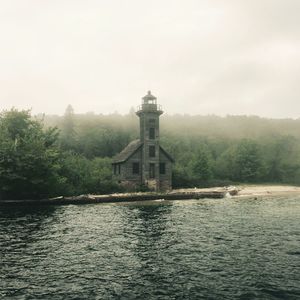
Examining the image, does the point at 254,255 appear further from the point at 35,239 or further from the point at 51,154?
the point at 51,154

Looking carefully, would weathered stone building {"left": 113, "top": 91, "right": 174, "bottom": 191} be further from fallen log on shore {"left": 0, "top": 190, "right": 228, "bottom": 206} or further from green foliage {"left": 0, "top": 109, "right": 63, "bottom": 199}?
green foliage {"left": 0, "top": 109, "right": 63, "bottom": 199}

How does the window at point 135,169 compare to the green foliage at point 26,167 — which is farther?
the window at point 135,169

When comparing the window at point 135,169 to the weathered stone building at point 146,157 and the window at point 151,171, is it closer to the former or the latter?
the weathered stone building at point 146,157

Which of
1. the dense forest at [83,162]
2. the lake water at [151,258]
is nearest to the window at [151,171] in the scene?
the dense forest at [83,162]

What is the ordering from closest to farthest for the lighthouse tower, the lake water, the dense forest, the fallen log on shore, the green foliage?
the lake water, the green foliage, the fallen log on shore, the dense forest, the lighthouse tower

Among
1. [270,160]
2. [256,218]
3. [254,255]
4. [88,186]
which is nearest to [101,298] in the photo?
[254,255]

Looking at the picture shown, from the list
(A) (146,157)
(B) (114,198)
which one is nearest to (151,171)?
(A) (146,157)

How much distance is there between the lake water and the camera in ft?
46.4

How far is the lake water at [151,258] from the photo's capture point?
1415 centimetres

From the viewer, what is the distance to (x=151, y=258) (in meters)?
19.1

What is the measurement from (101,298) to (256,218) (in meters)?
22.6

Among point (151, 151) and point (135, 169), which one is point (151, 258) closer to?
point (135, 169)

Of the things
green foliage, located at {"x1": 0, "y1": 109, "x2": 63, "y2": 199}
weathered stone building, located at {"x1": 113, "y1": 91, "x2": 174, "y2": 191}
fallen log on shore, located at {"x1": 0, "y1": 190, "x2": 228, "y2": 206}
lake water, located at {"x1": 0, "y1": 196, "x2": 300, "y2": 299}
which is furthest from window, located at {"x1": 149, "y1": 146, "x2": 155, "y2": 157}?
lake water, located at {"x1": 0, "y1": 196, "x2": 300, "y2": 299}

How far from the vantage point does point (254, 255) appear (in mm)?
19359
